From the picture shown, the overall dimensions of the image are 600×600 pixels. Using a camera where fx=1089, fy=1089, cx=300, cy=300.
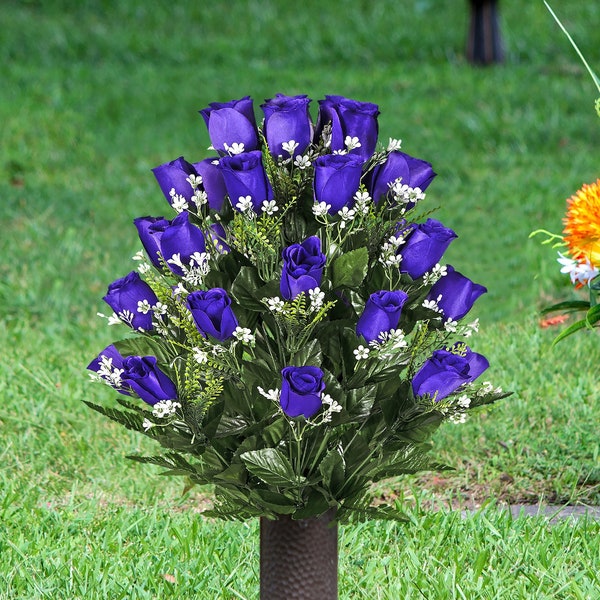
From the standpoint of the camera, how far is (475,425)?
4.55 m

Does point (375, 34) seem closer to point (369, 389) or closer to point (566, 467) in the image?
point (566, 467)

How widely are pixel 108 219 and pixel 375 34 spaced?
593 centimetres

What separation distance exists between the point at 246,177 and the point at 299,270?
0.89 ft

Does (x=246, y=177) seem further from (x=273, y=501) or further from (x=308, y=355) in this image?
(x=273, y=501)

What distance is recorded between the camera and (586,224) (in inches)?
112

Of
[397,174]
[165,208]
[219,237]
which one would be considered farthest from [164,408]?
[165,208]

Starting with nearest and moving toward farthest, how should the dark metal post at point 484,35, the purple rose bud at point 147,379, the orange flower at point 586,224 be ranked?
the purple rose bud at point 147,379, the orange flower at point 586,224, the dark metal post at point 484,35

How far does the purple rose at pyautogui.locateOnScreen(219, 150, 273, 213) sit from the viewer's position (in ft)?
7.97

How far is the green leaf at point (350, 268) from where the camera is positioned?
2.40 meters

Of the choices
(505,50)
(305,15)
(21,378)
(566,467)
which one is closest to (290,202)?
(566,467)

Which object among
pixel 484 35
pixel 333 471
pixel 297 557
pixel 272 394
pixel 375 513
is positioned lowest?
pixel 484 35

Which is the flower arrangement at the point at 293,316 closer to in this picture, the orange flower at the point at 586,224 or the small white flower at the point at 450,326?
the small white flower at the point at 450,326

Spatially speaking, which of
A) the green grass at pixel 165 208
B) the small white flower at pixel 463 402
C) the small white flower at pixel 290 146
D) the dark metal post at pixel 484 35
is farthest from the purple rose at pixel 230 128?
the dark metal post at pixel 484 35

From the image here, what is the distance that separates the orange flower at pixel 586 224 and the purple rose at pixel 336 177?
2.19 feet
